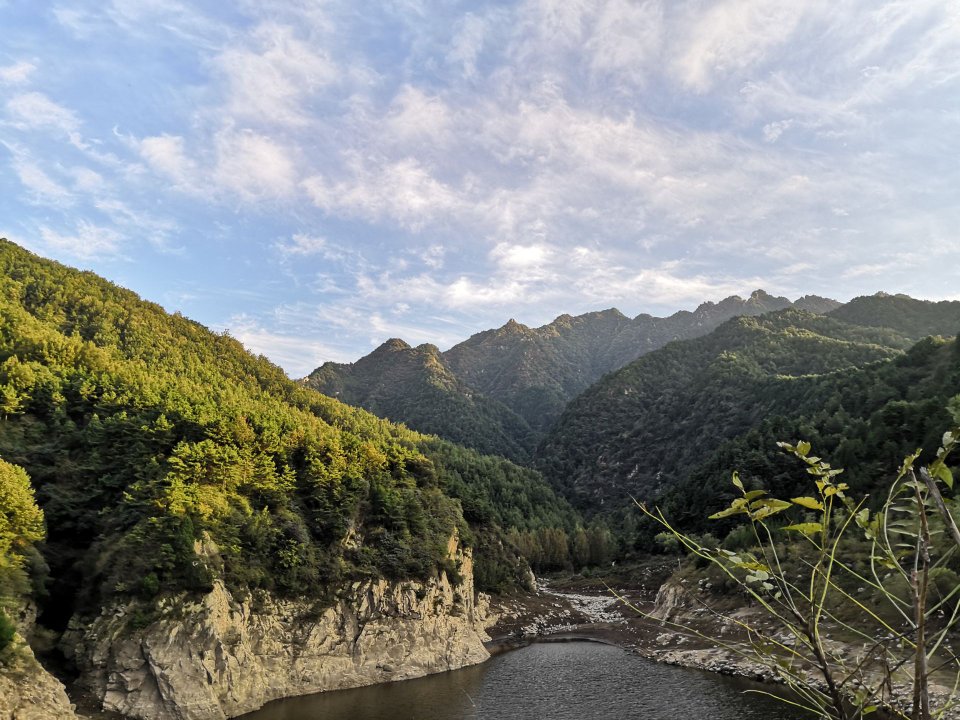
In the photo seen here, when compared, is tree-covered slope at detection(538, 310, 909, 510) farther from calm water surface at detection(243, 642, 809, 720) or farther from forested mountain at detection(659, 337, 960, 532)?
calm water surface at detection(243, 642, 809, 720)

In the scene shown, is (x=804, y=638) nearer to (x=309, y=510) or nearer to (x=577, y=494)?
(x=309, y=510)

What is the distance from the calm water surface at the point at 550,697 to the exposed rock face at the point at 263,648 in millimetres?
1783

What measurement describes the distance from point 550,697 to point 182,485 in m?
31.5

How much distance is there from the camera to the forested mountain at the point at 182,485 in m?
38.9

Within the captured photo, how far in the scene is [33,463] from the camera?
42.2 meters

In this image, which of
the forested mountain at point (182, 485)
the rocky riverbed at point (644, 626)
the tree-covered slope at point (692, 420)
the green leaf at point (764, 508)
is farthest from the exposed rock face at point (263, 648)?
the tree-covered slope at point (692, 420)

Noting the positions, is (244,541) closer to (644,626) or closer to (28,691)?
(28,691)

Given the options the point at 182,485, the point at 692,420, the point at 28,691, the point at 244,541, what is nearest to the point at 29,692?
the point at 28,691

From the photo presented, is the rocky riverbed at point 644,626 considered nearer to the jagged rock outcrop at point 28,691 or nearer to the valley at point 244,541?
the valley at point 244,541

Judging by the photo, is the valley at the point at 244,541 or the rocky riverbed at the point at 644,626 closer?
the valley at the point at 244,541

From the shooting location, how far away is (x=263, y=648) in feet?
135

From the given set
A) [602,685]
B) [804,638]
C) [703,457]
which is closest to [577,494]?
[703,457]

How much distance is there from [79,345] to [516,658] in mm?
55286

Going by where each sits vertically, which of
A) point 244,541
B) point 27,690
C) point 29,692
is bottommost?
point 29,692
